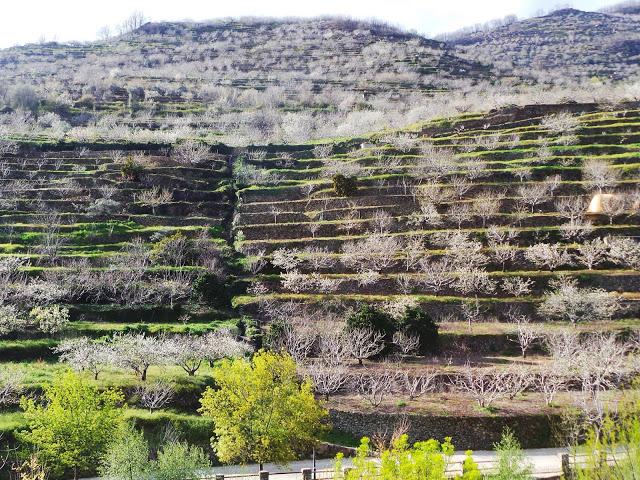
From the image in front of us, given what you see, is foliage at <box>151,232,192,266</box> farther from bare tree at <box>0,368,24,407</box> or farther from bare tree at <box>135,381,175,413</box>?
bare tree at <box>0,368,24,407</box>

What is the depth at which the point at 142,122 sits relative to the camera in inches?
3669

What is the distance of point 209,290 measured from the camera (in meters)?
43.6

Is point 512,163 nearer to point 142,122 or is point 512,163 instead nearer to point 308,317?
point 308,317

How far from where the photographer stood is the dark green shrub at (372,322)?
121ft

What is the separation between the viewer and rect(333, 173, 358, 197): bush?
194 ft

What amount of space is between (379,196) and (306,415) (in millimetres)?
35488

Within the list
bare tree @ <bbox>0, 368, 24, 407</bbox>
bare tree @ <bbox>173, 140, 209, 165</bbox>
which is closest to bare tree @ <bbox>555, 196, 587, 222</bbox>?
bare tree @ <bbox>173, 140, 209, 165</bbox>

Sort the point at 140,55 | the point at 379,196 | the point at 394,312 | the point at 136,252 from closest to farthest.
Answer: the point at 394,312
the point at 136,252
the point at 379,196
the point at 140,55

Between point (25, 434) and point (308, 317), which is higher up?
point (308, 317)

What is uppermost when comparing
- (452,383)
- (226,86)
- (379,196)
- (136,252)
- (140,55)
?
(140,55)

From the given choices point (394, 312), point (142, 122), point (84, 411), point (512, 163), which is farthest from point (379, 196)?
point (142, 122)

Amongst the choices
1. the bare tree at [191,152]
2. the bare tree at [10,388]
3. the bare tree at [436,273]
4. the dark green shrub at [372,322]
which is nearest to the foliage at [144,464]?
the bare tree at [10,388]

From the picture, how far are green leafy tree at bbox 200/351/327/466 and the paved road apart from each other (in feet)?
2.60

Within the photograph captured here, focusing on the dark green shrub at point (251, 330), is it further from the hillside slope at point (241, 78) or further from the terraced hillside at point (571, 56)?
the terraced hillside at point (571, 56)
